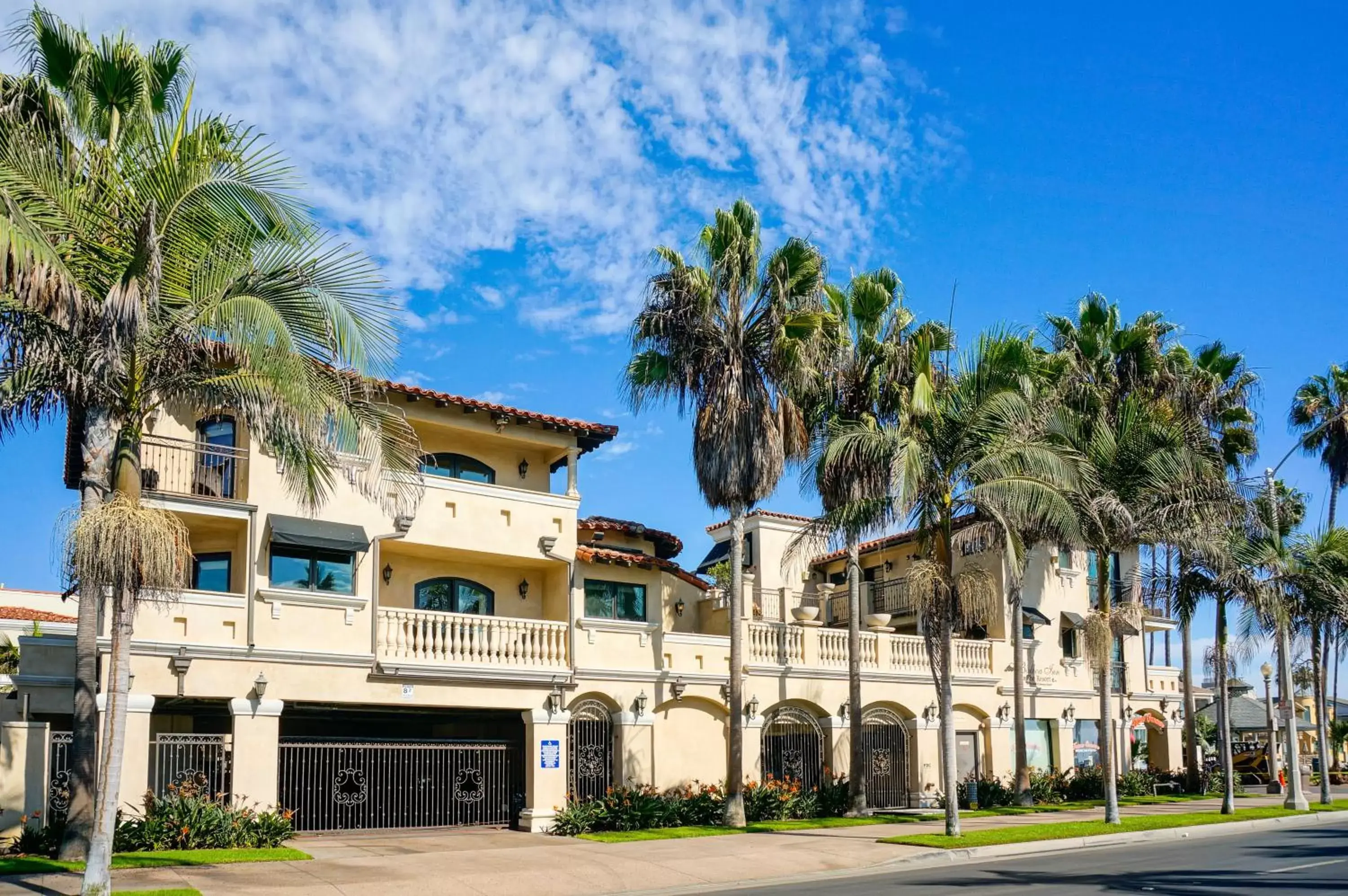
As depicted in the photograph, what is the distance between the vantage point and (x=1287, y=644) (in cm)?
3481

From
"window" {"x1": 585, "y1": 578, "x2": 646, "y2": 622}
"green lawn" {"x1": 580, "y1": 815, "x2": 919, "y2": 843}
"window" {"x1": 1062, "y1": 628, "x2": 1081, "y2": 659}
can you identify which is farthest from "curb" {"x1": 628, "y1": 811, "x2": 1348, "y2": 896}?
"window" {"x1": 585, "y1": 578, "x2": 646, "y2": 622}

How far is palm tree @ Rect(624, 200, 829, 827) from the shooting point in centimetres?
2738

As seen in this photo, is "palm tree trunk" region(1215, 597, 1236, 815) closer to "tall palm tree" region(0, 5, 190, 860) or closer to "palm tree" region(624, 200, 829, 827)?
"palm tree" region(624, 200, 829, 827)

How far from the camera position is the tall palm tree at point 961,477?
24891 mm

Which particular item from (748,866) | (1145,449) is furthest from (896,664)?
(748,866)

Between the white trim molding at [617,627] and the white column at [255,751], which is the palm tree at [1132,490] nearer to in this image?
the white trim molding at [617,627]

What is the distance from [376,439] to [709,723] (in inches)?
636

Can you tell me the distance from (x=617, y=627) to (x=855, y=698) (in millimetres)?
6083

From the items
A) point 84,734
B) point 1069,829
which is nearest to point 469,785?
point 84,734

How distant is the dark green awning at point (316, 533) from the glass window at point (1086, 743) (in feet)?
78.3

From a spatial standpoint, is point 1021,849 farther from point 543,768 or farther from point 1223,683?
point 1223,683

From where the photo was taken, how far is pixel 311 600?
2472cm

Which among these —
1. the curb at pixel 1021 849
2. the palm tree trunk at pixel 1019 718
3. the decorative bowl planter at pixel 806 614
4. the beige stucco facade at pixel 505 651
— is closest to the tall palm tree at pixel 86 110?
→ the beige stucco facade at pixel 505 651

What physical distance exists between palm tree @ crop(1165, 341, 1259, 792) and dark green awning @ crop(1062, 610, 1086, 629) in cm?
306
